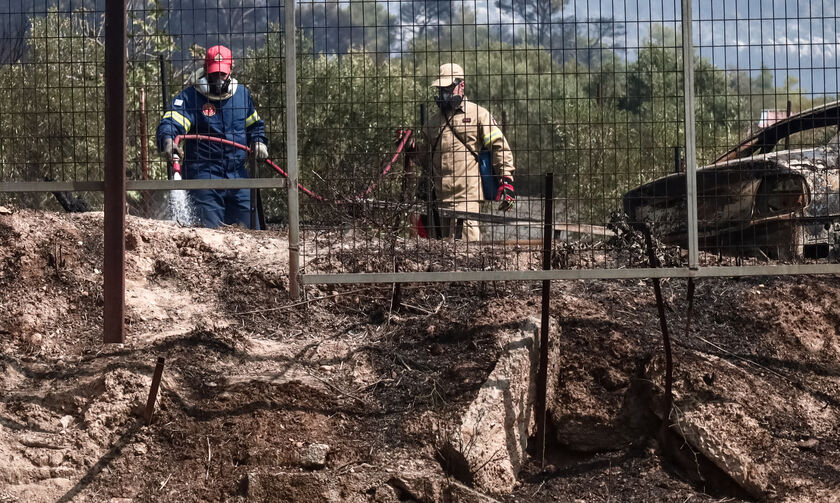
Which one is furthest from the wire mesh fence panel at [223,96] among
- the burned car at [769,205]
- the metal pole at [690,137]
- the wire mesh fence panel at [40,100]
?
the burned car at [769,205]

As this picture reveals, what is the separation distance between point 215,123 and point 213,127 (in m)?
0.10

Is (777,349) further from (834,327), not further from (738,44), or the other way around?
(738,44)

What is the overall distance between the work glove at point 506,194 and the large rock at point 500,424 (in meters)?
0.75

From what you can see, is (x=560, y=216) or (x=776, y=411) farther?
(x=560, y=216)

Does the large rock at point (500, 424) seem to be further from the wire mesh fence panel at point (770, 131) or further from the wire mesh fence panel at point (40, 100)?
the wire mesh fence panel at point (40, 100)

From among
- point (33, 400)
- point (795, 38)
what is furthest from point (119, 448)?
point (795, 38)

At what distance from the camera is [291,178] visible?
575cm

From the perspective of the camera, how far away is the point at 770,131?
707cm

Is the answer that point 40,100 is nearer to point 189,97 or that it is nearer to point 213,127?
point 189,97

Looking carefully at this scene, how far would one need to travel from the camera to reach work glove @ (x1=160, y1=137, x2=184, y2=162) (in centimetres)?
692

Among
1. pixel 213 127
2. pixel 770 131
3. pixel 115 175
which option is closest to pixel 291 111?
pixel 115 175

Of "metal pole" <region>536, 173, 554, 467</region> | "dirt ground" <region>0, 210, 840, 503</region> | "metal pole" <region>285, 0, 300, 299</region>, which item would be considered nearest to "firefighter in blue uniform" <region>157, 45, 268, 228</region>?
"dirt ground" <region>0, 210, 840, 503</region>

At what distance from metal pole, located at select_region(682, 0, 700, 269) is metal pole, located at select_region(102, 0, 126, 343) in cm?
312

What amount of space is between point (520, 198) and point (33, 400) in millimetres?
2988
